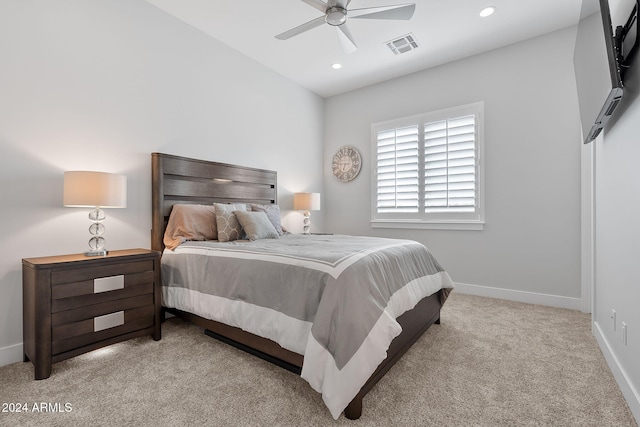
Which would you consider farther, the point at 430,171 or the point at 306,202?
the point at 306,202

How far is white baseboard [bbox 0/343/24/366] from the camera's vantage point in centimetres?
199

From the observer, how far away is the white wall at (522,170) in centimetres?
313

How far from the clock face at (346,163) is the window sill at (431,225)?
87cm

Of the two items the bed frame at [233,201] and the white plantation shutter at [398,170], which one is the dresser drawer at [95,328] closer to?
the bed frame at [233,201]

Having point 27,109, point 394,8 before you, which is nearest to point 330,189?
point 394,8

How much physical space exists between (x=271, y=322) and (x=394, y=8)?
96.7 inches

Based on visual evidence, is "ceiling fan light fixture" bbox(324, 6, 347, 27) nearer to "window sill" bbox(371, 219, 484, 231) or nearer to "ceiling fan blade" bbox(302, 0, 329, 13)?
"ceiling fan blade" bbox(302, 0, 329, 13)

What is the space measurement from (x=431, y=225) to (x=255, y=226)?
2.39m

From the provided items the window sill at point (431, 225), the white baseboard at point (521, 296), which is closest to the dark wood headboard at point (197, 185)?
the window sill at point (431, 225)

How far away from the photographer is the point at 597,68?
1.75 meters

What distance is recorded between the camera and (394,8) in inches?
88.7

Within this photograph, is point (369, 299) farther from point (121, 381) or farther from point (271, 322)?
point (121, 381)

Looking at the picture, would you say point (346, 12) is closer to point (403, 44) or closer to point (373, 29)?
point (373, 29)

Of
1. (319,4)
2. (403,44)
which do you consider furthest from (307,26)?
(403,44)
